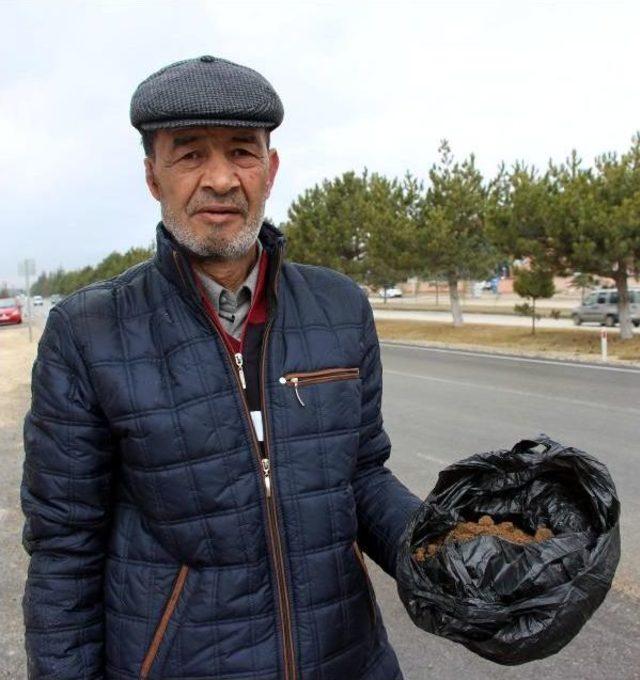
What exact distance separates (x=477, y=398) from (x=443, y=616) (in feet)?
31.0

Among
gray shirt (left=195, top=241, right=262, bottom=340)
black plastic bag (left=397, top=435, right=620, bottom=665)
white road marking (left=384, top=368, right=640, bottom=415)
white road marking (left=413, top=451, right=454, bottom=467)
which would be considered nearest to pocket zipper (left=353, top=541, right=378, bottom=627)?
black plastic bag (left=397, top=435, right=620, bottom=665)

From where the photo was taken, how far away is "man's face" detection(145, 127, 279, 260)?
159 cm

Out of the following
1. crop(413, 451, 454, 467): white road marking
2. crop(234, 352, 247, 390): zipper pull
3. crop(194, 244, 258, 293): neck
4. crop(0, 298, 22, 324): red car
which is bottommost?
crop(413, 451, 454, 467): white road marking

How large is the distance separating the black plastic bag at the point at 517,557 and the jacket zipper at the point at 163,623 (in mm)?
486

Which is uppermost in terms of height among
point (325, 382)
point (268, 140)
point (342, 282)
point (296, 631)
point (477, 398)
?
point (268, 140)

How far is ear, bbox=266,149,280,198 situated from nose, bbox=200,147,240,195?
141 millimetres

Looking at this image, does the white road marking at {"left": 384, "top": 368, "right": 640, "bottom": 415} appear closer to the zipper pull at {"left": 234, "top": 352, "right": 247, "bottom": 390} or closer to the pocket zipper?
the pocket zipper

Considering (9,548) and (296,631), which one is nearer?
(296,631)

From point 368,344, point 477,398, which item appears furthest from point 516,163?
point 368,344

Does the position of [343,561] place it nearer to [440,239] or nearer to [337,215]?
[440,239]

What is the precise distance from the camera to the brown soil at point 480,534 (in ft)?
5.12

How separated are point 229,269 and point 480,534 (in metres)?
0.87

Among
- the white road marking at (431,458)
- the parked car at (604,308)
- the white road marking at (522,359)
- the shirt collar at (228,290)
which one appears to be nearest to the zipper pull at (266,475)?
the shirt collar at (228,290)

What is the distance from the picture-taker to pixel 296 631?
5.00 ft
